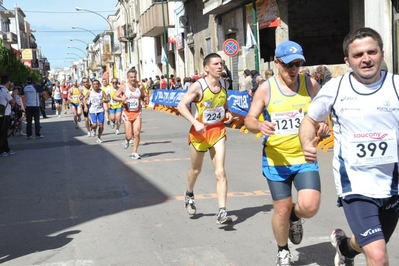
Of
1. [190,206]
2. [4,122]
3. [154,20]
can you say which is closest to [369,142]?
[190,206]

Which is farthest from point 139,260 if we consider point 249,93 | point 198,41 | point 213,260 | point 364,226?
point 198,41

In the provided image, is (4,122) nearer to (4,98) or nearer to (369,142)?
(4,98)

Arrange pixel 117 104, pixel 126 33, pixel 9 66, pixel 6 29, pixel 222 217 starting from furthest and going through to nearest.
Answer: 1. pixel 6 29
2. pixel 126 33
3. pixel 9 66
4. pixel 117 104
5. pixel 222 217

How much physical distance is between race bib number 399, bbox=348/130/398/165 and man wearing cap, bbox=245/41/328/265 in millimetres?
1238

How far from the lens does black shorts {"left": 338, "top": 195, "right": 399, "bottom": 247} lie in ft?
12.7

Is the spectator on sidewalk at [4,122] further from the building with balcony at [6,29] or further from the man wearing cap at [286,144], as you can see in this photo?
the building with balcony at [6,29]

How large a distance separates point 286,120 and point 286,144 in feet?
0.69

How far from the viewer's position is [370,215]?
153 inches

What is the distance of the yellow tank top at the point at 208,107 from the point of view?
7324mm

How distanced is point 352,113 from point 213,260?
7.57ft

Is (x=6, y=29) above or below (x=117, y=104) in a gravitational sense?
above

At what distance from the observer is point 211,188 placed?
9.50 m

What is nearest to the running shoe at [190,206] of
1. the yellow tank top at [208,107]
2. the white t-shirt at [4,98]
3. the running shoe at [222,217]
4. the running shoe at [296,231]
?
the running shoe at [222,217]

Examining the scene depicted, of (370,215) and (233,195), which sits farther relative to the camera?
(233,195)
